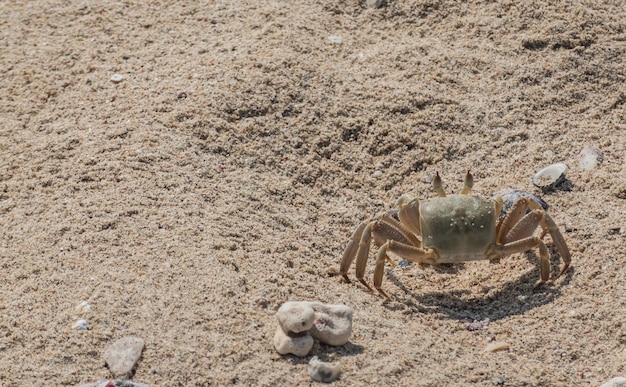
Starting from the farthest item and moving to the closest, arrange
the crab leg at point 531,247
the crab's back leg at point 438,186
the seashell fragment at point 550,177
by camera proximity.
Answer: the seashell fragment at point 550,177 < the crab's back leg at point 438,186 < the crab leg at point 531,247

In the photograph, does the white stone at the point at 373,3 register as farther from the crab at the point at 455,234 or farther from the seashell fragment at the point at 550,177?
the crab at the point at 455,234

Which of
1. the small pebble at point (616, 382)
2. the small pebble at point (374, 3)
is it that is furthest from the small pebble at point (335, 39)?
the small pebble at point (616, 382)

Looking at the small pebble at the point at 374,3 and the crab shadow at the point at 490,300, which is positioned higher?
the small pebble at the point at 374,3

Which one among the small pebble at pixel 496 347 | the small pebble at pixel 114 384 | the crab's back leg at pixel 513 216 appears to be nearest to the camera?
the small pebble at pixel 114 384

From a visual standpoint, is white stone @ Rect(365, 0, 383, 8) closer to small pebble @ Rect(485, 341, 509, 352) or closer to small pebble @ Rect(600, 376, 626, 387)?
small pebble @ Rect(485, 341, 509, 352)

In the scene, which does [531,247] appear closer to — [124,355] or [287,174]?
[287,174]

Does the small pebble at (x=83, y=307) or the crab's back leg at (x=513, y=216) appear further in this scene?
the crab's back leg at (x=513, y=216)
